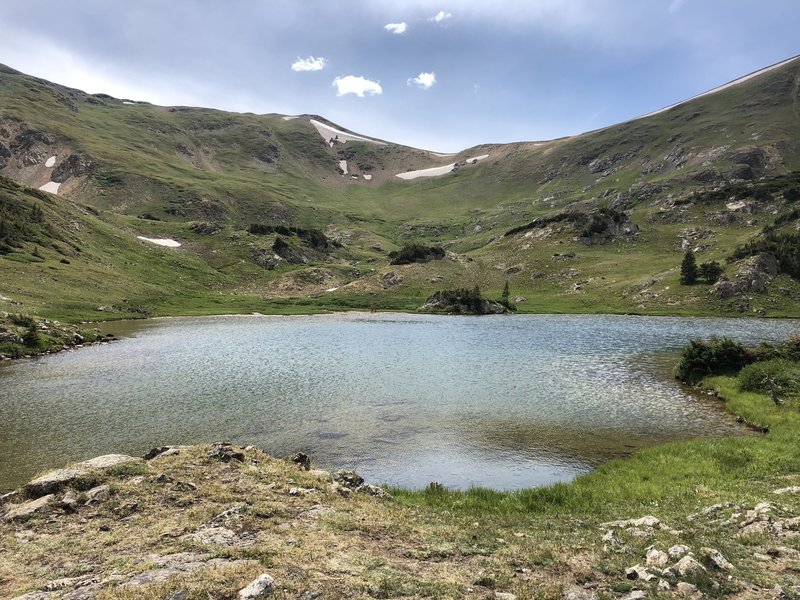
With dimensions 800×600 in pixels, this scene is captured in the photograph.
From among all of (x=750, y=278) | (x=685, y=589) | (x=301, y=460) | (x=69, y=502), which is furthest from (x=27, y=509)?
(x=750, y=278)

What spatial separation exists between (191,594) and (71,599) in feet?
8.53

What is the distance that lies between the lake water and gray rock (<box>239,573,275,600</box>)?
44.9ft

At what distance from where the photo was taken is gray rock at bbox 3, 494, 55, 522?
49.9 feet

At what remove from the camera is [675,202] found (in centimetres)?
19488

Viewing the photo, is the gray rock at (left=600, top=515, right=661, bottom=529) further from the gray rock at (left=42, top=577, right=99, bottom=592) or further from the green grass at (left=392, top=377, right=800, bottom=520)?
the gray rock at (left=42, top=577, right=99, bottom=592)

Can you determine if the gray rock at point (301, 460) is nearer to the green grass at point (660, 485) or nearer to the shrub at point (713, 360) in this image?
the green grass at point (660, 485)

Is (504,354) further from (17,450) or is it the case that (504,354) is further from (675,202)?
(675,202)

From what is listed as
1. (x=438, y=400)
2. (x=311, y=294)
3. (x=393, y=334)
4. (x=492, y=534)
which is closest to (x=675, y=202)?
(x=311, y=294)

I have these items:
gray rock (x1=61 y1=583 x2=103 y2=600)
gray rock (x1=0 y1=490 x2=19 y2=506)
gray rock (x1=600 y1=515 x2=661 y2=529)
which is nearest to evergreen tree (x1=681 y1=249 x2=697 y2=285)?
gray rock (x1=600 y1=515 x2=661 y2=529)

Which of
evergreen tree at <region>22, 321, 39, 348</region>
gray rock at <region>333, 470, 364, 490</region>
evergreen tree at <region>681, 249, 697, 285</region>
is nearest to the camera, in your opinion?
gray rock at <region>333, 470, 364, 490</region>

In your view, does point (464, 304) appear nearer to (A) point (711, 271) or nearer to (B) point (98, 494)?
(A) point (711, 271)

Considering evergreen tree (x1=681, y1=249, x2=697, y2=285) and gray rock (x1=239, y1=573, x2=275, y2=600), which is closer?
gray rock (x1=239, y1=573, x2=275, y2=600)

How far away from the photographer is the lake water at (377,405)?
26766 mm

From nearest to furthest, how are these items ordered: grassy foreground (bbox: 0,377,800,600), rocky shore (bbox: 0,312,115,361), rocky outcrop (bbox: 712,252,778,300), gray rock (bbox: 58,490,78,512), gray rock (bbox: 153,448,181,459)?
1. grassy foreground (bbox: 0,377,800,600)
2. gray rock (bbox: 58,490,78,512)
3. gray rock (bbox: 153,448,181,459)
4. rocky shore (bbox: 0,312,115,361)
5. rocky outcrop (bbox: 712,252,778,300)
